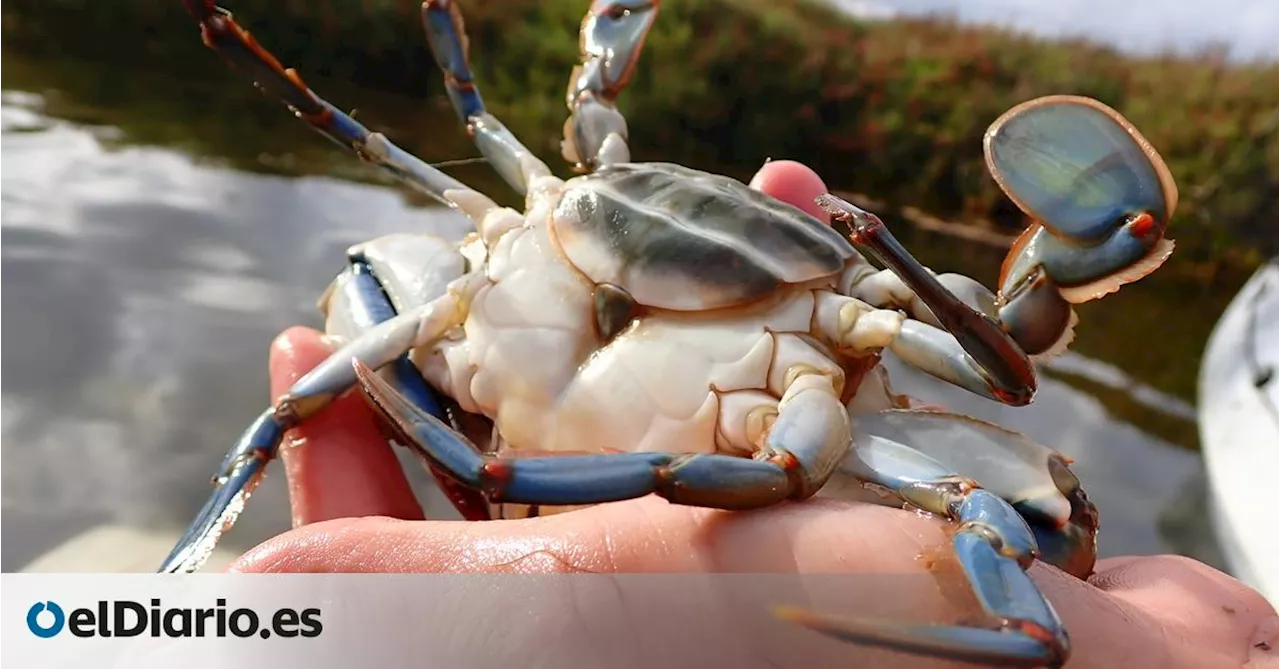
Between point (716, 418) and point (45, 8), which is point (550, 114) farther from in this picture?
point (716, 418)

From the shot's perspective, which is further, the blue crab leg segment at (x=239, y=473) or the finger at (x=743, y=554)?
the blue crab leg segment at (x=239, y=473)

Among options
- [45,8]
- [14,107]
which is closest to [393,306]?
[14,107]

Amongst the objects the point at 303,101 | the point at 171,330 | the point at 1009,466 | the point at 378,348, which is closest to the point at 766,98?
the point at 171,330

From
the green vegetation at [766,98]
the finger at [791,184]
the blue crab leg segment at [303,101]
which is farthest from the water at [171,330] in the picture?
the finger at [791,184]

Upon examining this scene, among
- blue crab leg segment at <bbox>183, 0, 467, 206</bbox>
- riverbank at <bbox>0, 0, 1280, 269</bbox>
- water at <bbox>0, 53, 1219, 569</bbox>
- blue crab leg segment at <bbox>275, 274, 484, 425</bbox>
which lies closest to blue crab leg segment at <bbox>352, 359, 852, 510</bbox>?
blue crab leg segment at <bbox>275, 274, 484, 425</bbox>

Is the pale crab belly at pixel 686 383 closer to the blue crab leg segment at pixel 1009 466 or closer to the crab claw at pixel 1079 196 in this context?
the blue crab leg segment at pixel 1009 466

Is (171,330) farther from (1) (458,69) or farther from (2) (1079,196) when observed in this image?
(2) (1079,196)
